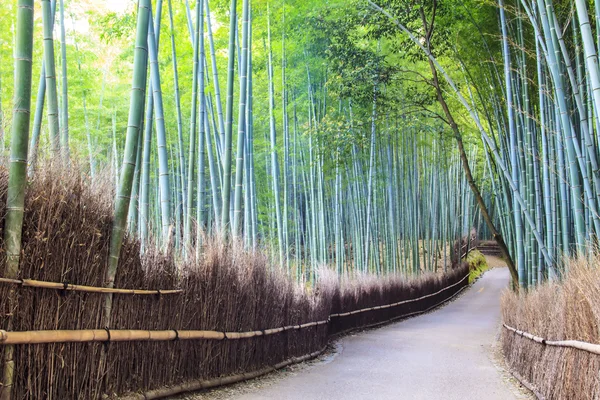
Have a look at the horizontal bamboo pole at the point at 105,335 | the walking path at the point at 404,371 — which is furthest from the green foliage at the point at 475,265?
the horizontal bamboo pole at the point at 105,335

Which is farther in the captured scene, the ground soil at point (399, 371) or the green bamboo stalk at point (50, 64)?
the ground soil at point (399, 371)

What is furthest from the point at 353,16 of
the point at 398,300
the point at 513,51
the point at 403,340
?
the point at 398,300

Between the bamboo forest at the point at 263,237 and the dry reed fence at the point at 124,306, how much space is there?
0.5 inches

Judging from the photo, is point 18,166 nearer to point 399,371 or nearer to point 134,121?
point 134,121

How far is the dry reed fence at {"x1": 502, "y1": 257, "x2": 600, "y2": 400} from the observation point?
2.92 meters

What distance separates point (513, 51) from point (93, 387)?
6.08 meters

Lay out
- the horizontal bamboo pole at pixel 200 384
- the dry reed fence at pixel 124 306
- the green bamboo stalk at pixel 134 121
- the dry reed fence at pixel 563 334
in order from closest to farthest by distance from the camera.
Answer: the dry reed fence at pixel 124 306
the dry reed fence at pixel 563 334
the green bamboo stalk at pixel 134 121
the horizontal bamboo pole at pixel 200 384

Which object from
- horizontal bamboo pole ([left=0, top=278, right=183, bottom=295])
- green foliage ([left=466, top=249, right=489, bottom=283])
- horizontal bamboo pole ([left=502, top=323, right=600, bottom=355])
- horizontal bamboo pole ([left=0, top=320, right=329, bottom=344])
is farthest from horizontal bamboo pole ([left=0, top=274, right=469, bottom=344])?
green foliage ([left=466, top=249, right=489, bottom=283])

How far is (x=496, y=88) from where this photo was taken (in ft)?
26.0

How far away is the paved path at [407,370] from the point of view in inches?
172

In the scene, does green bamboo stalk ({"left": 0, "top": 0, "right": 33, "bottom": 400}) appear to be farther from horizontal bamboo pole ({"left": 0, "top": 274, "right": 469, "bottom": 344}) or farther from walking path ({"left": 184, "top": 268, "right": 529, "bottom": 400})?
walking path ({"left": 184, "top": 268, "right": 529, "bottom": 400})

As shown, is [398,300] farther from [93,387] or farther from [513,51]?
[93,387]

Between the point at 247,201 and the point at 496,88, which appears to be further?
the point at 496,88

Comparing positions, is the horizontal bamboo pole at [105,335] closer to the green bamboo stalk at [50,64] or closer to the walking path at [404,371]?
the walking path at [404,371]
